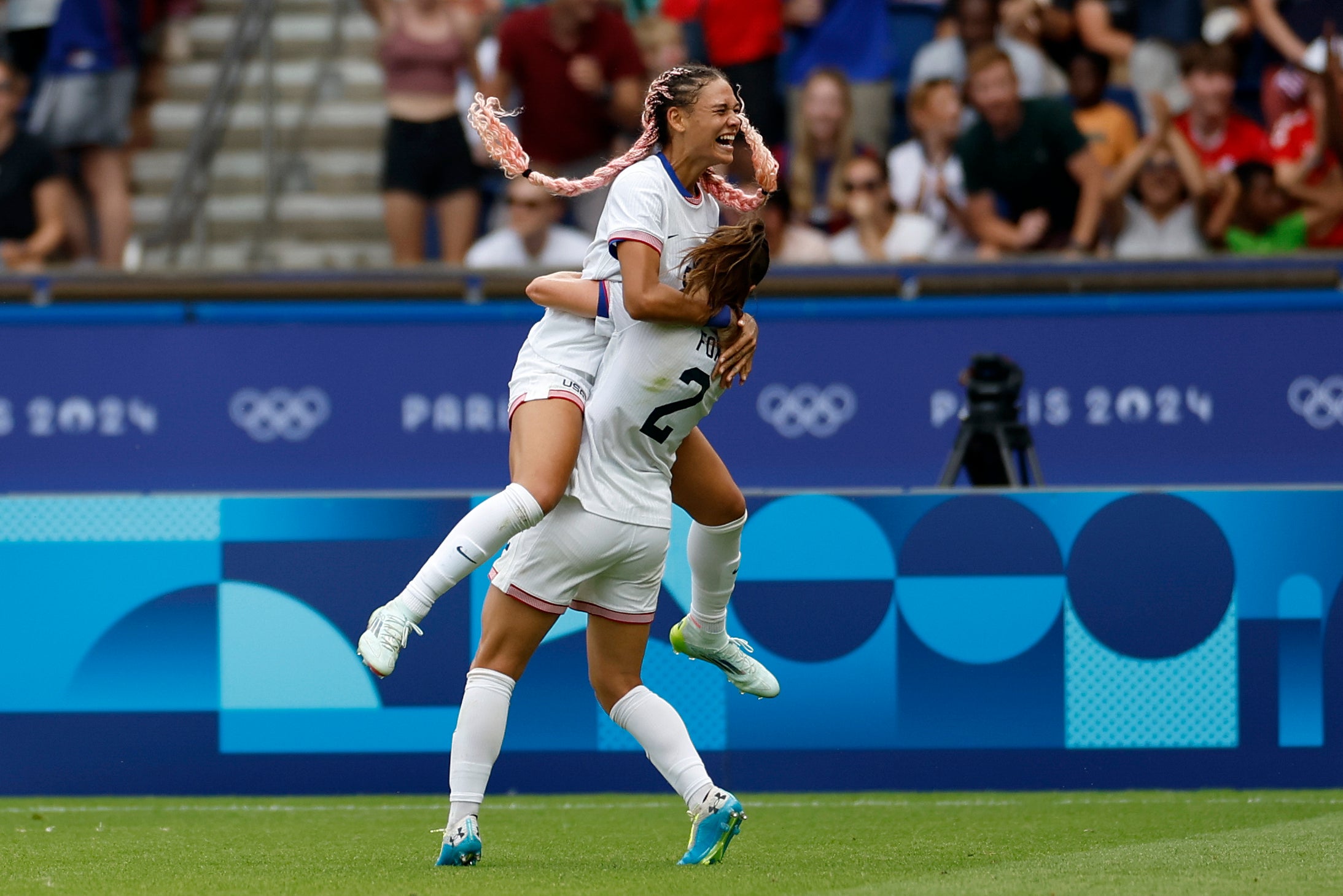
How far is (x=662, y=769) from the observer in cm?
494

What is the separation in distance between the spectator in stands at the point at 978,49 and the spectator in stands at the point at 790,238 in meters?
1.16

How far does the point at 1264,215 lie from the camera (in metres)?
10.3

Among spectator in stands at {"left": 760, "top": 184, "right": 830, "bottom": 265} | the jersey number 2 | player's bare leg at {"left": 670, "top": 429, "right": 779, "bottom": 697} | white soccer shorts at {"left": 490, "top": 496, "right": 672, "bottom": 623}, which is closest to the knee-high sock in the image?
player's bare leg at {"left": 670, "top": 429, "right": 779, "bottom": 697}

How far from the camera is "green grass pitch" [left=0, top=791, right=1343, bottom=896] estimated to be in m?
4.56

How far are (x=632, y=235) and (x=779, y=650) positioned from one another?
259 centimetres

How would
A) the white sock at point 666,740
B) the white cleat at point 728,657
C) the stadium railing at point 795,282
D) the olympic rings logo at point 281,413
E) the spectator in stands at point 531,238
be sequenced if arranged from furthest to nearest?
the spectator in stands at point 531,238 → the olympic rings logo at point 281,413 → the stadium railing at point 795,282 → the white cleat at point 728,657 → the white sock at point 666,740

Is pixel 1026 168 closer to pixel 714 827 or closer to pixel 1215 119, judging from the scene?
pixel 1215 119

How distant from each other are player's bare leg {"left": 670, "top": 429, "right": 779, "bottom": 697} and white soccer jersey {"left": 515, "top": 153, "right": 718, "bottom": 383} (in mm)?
419

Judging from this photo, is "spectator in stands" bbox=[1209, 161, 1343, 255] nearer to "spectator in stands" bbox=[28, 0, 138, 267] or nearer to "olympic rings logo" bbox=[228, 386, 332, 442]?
"olympic rings logo" bbox=[228, 386, 332, 442]

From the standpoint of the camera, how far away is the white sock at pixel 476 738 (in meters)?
4.83

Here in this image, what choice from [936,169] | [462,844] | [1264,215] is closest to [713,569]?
[462,844]

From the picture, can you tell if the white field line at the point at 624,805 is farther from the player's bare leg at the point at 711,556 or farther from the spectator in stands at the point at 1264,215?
the spectator in stands at the point at 1264,215

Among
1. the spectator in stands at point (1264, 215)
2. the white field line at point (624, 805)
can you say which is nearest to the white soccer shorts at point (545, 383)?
the white field line at point (624, 805)

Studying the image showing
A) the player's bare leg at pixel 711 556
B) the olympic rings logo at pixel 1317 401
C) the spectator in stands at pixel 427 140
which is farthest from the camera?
the spectator in stands at pixel 427 140
